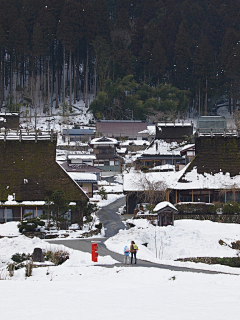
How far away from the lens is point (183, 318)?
1127 centimetres

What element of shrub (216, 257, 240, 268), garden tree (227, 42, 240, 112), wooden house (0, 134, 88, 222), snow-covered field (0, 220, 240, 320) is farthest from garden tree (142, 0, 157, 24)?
snow-covered field (0, 220, 240, 320)

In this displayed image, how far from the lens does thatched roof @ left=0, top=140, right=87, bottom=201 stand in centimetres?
3123

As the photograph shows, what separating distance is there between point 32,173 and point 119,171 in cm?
2754

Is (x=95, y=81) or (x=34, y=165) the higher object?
(x=95, y=81)

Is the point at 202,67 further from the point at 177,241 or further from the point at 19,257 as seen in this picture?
the point at 19,257

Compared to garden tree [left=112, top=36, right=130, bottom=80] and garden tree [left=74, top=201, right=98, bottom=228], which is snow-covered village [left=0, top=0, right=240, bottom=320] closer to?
garden tree [left=74, top=201, right=98, bottom=228]

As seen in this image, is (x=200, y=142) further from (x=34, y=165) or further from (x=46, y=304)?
(x=46, y=304)

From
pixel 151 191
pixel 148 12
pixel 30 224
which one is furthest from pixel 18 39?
pixel 30 224

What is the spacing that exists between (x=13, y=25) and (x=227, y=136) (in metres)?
64.4

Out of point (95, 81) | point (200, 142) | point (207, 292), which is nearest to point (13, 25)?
point (95, 81)

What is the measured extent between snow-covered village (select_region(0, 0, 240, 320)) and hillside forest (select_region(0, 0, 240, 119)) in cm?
27

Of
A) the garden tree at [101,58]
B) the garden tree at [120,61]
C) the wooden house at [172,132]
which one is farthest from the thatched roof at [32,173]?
the garden tree at [120,61]

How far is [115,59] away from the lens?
89.7 meters

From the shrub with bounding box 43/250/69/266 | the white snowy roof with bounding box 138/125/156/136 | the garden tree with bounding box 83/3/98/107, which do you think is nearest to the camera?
the shrub with bounding box 43/250/69/266
